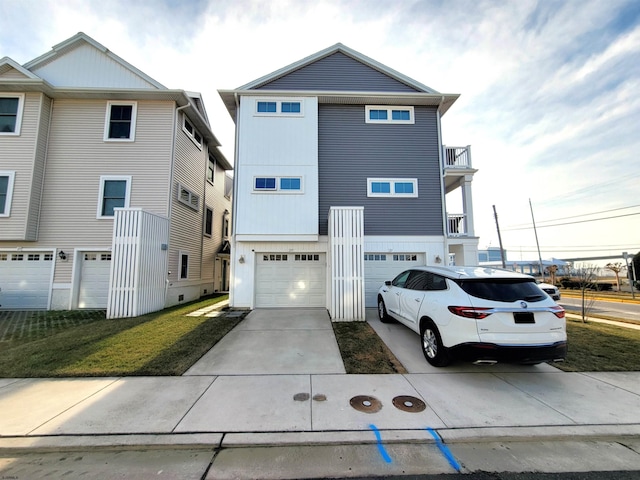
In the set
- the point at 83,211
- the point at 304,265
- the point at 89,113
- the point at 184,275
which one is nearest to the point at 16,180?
the point at 83,211

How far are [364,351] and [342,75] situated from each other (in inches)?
418

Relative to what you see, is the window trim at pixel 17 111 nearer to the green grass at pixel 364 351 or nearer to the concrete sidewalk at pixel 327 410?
the concrete sidewalk at pixel 327 410

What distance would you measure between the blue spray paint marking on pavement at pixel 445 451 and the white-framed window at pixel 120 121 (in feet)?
44.6

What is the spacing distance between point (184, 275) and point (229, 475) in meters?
11.2

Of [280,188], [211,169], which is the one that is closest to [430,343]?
[280,188]

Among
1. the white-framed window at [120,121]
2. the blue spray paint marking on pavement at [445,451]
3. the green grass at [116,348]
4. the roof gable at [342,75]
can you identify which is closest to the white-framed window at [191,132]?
the white-framed window at [120,121]

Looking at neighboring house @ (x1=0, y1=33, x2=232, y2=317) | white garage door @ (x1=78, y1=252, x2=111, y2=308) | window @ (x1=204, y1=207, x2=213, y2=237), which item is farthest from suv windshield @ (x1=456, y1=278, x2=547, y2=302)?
window @ (x1=204, y1=207, x2=213, y2=237)

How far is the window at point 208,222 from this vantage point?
48.2ft

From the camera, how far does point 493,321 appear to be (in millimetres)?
3885

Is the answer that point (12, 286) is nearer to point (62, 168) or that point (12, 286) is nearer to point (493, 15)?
point (62, 168)

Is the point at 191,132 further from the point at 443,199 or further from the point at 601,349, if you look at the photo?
the point at 601,349

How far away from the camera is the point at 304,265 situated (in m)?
10.2

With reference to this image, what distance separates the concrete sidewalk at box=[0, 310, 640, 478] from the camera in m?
2.83

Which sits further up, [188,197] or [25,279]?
[188,197]
